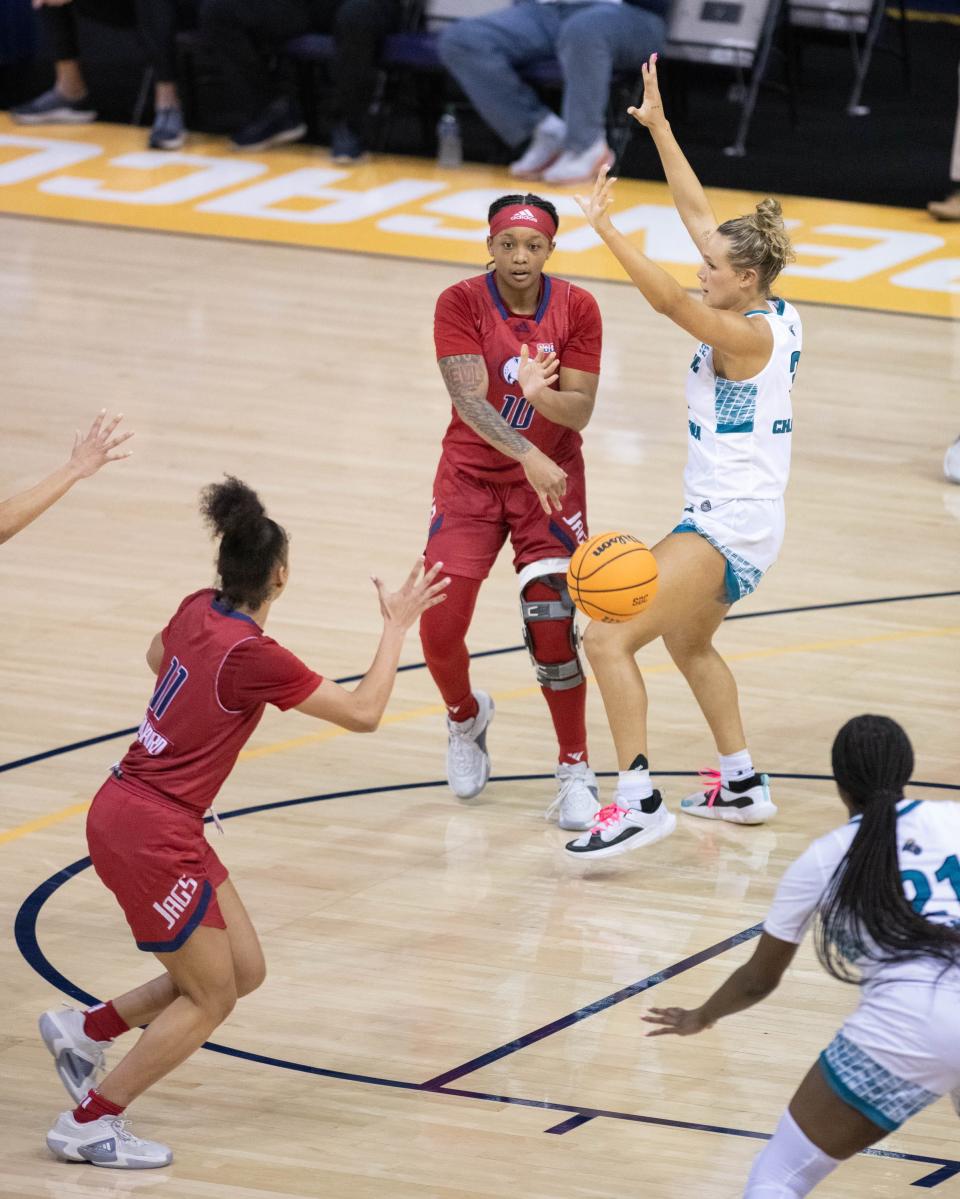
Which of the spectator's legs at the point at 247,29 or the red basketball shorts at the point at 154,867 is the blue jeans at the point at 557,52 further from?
the red basketball shorts at the point at 154,867

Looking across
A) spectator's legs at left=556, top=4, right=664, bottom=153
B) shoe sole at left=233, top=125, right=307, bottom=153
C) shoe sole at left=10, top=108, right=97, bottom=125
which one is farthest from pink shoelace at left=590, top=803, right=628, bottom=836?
shoe sole at left=10, top=108, right=97, bottom=125

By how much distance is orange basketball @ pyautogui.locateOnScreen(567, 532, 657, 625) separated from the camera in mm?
5926

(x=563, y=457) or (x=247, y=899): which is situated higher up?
(x=563, y=457)

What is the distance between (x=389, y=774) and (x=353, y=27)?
32.3ft

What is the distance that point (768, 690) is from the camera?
25.3 feet

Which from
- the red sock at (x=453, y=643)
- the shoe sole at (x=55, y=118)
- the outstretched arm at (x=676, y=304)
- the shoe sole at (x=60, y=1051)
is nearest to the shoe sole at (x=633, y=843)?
the red sock at (x=453, y=643)

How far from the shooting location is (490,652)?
26.4ft

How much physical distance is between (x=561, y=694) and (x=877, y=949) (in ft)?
9.46

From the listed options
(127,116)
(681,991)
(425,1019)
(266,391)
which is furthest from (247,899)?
(127,116)

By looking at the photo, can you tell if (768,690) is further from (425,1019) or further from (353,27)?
(353,27)

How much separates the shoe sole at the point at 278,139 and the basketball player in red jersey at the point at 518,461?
1061cm

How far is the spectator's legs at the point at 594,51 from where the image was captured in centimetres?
1472

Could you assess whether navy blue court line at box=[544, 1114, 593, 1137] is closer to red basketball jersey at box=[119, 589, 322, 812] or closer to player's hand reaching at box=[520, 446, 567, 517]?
red basketball jersey at box=[119, 589, 322, 812]

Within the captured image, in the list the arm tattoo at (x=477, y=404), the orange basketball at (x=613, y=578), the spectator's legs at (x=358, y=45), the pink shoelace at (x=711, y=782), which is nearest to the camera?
the orange basketball at (x=613, y=578)
